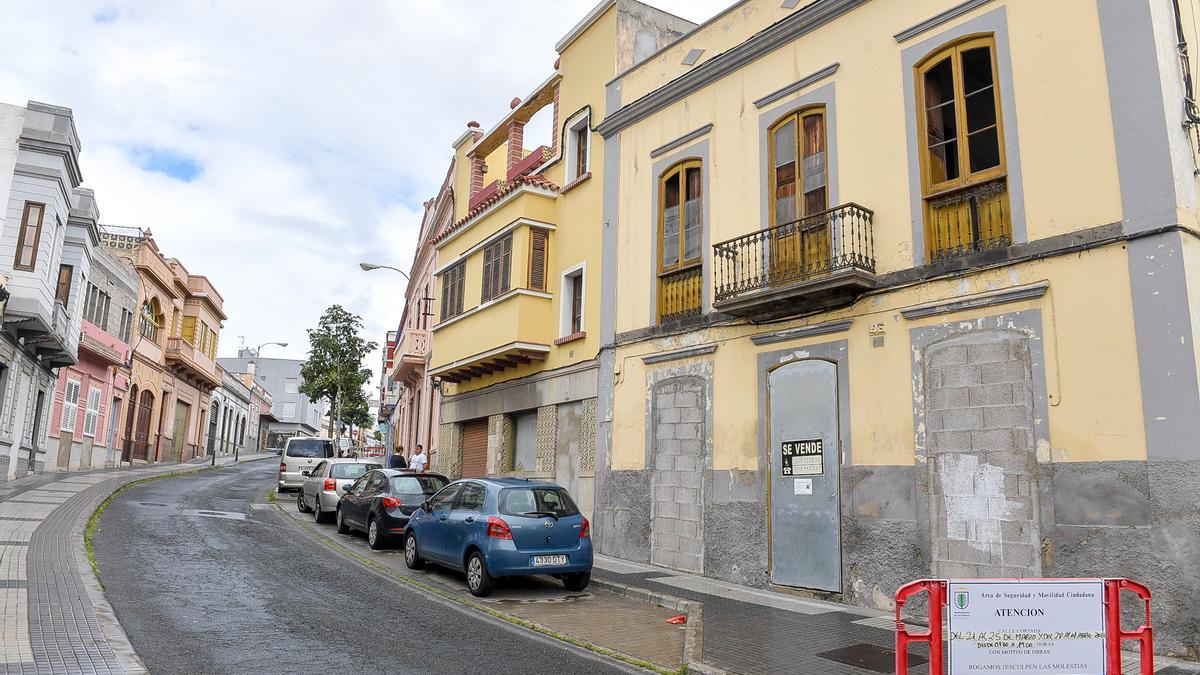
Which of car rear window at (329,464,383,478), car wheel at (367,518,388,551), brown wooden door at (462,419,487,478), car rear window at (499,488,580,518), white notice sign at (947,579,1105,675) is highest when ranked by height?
brown wooden door at (462,419,487,478)

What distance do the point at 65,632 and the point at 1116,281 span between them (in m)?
11.0

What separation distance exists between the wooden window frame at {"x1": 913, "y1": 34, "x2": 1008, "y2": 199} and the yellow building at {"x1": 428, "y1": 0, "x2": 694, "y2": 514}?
24.4ft

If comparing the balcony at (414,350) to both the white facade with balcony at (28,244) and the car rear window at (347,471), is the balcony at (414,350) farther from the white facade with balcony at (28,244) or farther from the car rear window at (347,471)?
the white facade with balcony at (28,244)

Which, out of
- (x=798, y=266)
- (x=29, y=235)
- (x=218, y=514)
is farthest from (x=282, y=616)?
(x=29, y=235)

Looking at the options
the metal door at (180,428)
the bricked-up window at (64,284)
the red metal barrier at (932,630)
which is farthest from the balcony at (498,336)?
the metal door at (180,428)

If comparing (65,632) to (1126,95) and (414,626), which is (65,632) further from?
(1126,95)

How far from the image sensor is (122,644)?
6.99 meters

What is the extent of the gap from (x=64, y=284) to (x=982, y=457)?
27.8m

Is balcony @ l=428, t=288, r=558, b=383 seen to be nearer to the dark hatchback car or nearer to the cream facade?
the dark hatchback car

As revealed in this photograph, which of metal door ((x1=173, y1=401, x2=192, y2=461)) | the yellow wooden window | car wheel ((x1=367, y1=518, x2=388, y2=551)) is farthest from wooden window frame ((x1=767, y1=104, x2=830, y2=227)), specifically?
metal door ((x1=173, y1=401, x2=192, y2=461))

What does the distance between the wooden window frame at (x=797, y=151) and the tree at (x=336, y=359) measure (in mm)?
28521

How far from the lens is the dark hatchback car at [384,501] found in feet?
48.1

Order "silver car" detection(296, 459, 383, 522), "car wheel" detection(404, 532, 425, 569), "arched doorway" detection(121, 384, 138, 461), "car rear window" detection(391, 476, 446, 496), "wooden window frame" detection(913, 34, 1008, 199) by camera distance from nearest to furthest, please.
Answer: "wooden window frame" detection(913, 34, 1008, 199), "car wheel" detection(404, 532, 425, 569), "car rear window" detection(391, 476, 446, 496), "silver car" detection(296, 459, 383, 522), "arched doorway" detection(121, 384, 138, 461)

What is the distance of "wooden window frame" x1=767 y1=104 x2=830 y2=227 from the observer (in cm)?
1203
